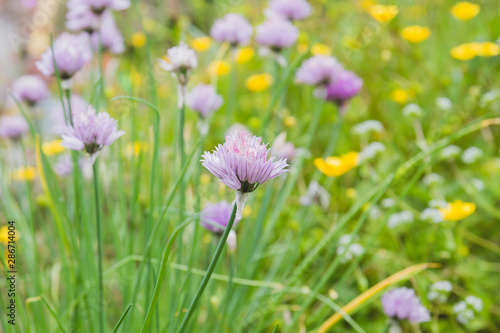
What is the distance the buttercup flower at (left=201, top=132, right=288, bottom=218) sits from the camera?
37 cm

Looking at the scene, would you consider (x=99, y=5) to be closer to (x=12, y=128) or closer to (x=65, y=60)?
(x=65, y=60)

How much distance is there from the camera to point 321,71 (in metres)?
0.88

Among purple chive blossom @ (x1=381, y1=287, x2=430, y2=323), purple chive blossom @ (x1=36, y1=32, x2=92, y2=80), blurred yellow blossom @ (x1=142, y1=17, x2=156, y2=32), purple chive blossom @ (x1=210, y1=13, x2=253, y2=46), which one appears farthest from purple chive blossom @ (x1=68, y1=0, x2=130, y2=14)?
blurred yellow blossom @ (x1=142, y1=17, x2=156, y2=32)

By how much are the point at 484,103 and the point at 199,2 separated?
1.48 m

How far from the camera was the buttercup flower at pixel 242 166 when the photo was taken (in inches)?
14.4

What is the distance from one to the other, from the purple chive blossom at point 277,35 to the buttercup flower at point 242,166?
54 centimetres

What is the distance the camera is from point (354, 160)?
1041 millimetres

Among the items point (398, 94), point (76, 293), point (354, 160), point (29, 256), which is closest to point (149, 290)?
point (76, 293)

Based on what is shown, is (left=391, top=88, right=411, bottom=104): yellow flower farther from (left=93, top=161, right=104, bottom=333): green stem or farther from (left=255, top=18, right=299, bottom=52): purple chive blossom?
(left=93, top=161, right=104, bottom=333): green stem

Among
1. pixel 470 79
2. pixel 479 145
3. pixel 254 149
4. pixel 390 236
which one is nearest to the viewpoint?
pixel 254 149

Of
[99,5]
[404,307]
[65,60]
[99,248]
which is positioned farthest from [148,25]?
[404,307]

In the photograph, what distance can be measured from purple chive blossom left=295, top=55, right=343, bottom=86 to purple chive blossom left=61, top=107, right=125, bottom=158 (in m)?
0.48

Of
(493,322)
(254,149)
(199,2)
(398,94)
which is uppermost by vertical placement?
(199,2)

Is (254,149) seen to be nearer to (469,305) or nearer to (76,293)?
(76,293)
